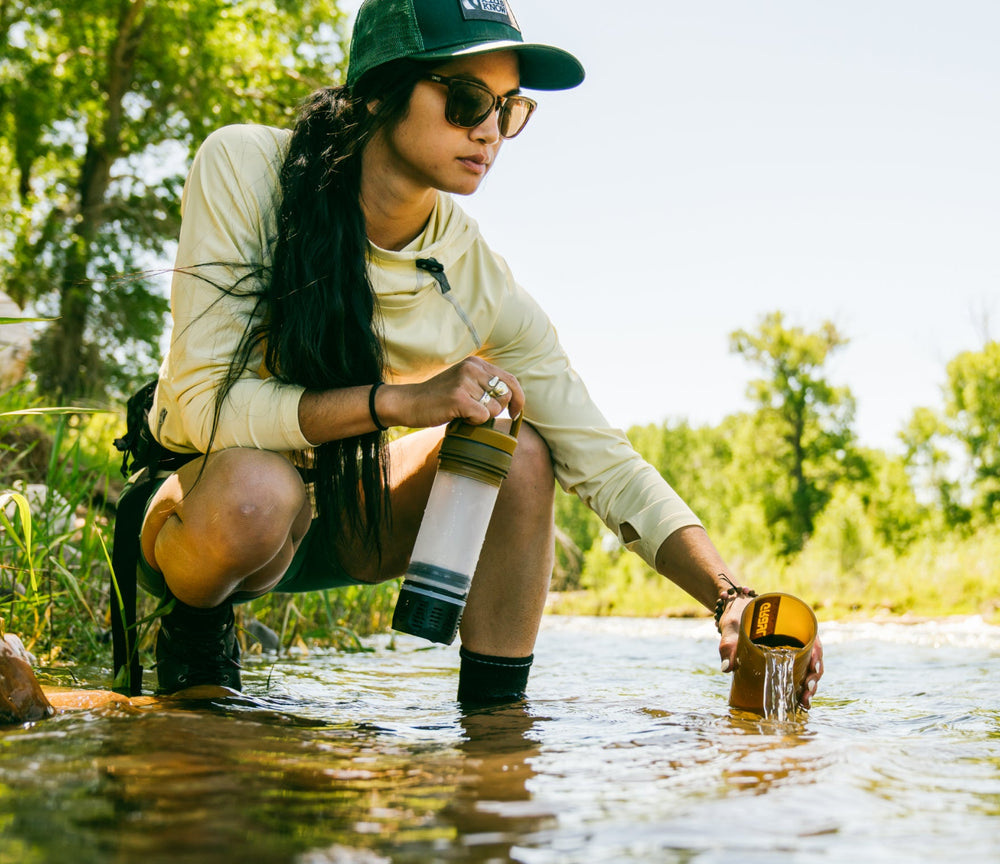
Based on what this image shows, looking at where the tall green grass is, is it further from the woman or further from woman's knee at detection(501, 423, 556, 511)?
woman's knee at detection(501, 423, 556, 511)

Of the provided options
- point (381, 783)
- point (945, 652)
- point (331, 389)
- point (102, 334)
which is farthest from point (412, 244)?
point (102, 334)

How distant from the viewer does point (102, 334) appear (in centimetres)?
1381

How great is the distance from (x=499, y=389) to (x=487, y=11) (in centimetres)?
87

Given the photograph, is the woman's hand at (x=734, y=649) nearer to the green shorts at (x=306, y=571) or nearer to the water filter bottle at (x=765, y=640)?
the water filter bottle at (x=765, y=640)

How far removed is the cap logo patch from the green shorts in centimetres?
123

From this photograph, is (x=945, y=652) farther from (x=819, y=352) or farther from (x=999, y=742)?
(x=819, y=352)

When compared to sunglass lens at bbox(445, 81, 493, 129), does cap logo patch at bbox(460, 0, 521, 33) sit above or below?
above

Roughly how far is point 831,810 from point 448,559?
3.27 feet

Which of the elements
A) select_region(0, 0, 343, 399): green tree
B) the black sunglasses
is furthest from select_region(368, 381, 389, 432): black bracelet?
select_region(0, 0, 343, 399): green tree

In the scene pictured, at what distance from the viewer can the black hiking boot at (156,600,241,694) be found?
222cm

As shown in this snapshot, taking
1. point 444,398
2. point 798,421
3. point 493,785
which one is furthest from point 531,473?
point 798,421

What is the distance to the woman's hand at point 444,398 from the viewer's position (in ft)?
6.54

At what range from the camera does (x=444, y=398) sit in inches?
78.4

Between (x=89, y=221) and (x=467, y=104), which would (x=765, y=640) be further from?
(x=89, y=221)
